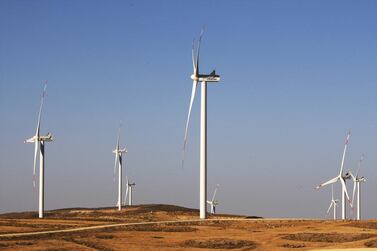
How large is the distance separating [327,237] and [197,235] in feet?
49.8

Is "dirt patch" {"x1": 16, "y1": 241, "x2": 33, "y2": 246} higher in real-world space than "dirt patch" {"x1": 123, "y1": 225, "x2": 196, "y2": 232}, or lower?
lower

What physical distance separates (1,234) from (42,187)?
43.1 m

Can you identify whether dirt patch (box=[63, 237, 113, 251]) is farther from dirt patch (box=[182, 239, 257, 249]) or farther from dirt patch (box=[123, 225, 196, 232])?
dirt patch (box=[123, 225, 196, 232])

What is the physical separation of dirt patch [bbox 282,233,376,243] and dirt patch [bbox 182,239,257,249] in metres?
6.64

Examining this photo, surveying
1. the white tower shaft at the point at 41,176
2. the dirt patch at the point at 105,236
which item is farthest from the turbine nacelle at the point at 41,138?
the dirt patch at the point at 105,236

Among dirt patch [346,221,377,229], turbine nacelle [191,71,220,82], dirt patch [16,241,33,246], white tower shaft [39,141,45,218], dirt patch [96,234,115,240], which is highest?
turbine nacelle [191,71,220,82]

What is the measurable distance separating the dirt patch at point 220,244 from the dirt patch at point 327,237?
6638 millimetres

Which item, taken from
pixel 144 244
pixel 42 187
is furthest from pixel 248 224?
pixel 42 187

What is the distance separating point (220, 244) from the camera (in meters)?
74.5

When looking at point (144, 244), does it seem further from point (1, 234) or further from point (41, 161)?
point (41, 161)

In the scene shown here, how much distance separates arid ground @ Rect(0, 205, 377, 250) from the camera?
7325cm

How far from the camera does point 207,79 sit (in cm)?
10412

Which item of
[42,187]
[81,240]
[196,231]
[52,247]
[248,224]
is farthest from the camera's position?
[42,187]

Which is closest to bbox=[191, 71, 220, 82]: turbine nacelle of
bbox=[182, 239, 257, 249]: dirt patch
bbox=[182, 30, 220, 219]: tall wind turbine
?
bbox=[182, 30, 220, 219]: tall wind turbine
